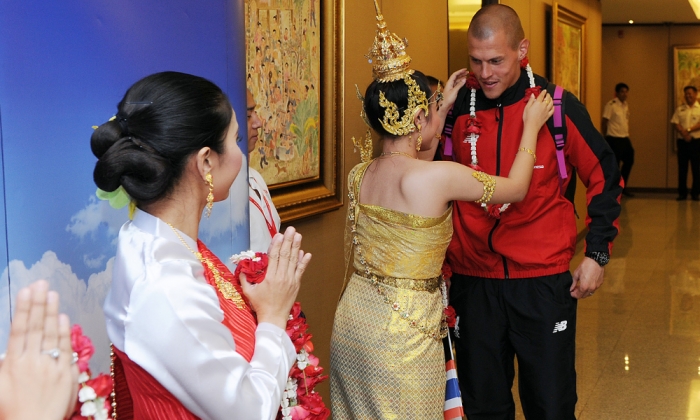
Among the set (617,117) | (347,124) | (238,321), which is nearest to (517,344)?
(347,124)

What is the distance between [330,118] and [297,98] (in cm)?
31

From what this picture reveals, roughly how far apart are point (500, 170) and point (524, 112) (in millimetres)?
236

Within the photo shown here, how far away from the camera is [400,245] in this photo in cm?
258

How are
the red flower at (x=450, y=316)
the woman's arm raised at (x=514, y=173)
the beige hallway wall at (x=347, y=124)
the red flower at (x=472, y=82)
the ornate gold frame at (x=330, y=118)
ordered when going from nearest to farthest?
the woman's arm raised at (x=514, y=173) → the red flower at (x=450, y=316) → the red flower at (x=472, y=82) → the ornate gold frame at (x=330, y=118) → the beige hallway wall at (x=347, y=124)

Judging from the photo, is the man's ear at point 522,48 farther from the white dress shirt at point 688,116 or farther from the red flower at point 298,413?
the white dress shirt at point 688,116

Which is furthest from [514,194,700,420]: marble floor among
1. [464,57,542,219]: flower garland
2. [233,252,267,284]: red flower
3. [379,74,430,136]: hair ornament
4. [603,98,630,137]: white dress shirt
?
[603,98,630,137]: white dress shirt

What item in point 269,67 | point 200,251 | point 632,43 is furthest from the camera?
point 632,43

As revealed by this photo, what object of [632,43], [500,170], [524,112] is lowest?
[500,170]

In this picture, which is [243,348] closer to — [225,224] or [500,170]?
[225,224]

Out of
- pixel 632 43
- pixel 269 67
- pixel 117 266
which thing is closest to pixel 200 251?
pixel 117 266

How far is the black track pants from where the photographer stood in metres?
2.94

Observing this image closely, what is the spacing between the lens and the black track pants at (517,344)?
2936 mm

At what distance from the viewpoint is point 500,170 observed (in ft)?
9.68

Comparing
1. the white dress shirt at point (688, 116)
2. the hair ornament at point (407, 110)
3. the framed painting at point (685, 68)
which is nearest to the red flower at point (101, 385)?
the hair ornament at point (407, 110)
